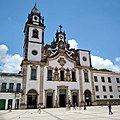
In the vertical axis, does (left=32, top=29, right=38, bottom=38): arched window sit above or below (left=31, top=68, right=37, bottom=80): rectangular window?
above

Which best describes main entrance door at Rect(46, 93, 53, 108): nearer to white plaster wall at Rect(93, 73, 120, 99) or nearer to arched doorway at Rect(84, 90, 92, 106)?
arched doorway at Rect(84, 90, 92, 106)

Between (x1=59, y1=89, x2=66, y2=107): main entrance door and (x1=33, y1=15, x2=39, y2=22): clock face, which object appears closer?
(x1=59, y1=89, x2=66, y2=107): main entrance door

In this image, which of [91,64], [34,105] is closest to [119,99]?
[91,64]

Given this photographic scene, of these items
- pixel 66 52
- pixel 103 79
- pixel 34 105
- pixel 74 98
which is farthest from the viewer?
pixel 103 79

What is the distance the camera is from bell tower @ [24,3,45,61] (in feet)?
110

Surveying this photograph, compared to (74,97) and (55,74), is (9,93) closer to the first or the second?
(55,74)

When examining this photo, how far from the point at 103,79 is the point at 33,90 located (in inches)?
789

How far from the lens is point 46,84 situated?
105ft

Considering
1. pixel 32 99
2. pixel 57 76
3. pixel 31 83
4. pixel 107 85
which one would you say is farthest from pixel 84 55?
pixel 32 99

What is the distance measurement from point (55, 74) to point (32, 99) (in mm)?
7687

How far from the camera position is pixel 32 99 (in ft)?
99.5

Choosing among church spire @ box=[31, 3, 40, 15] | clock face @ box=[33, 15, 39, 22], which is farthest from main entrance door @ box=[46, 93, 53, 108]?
church spire @ box=[31, 3, 40, 15]

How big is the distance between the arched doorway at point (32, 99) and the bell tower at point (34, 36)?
761 centimetres

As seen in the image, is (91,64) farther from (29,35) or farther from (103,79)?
(29,35)
